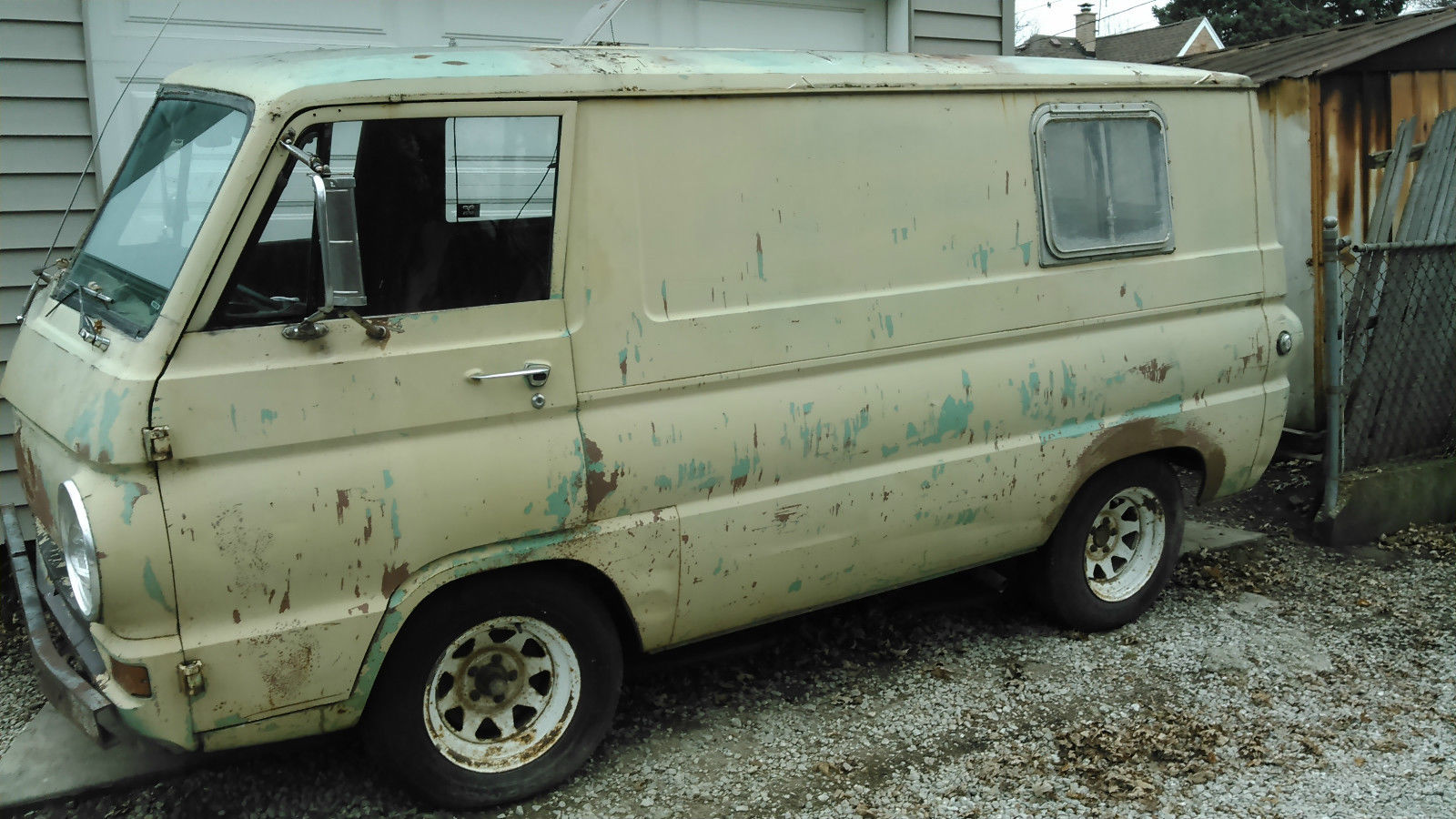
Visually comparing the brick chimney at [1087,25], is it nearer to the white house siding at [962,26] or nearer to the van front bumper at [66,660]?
the white house siding at [962,26]

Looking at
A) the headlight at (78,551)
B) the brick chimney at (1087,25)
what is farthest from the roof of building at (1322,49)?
the brick chimney at (1087,25)

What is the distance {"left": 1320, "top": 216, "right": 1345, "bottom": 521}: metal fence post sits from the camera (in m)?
5.62

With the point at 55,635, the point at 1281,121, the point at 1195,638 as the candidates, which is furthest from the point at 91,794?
the point at 1281,121

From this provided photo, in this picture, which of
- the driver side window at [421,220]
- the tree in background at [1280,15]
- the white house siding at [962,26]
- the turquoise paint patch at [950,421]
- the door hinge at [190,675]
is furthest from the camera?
the tree in background at [1280,15]

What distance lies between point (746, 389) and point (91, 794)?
2454mm

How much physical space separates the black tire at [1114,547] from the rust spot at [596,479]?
2036 millimetres

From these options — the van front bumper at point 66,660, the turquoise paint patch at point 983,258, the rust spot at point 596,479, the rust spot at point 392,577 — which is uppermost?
the turquoise paint patch at point 983,258

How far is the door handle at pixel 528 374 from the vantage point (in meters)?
3.30

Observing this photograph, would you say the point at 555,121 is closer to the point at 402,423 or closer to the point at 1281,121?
the point at 402,423

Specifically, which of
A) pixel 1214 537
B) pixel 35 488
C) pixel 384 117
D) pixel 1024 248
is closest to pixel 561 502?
pixel 384 117

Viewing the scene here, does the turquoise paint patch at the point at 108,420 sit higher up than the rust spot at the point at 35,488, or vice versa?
the turquoise paint patch at the point at 108,420

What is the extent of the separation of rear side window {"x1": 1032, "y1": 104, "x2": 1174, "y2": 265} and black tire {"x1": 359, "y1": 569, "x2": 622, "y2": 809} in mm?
2171

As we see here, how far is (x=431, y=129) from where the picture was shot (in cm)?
325

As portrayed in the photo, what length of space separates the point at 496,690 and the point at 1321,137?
18.9ft
